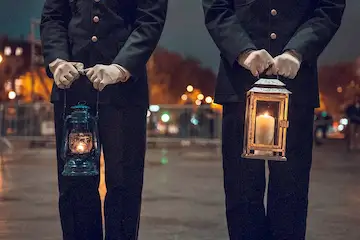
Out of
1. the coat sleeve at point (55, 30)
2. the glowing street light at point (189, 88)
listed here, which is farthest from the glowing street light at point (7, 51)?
the coat sleeve at point (55, 30)

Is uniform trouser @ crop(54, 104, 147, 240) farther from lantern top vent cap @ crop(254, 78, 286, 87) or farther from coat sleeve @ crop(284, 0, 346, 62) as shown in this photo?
coat sleeve @ crop(284, 0, 346, 62)

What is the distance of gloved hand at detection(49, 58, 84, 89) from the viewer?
347 cm

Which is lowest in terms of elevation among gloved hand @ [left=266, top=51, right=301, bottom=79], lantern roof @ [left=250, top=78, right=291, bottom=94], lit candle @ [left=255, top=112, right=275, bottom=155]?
lit candle @ [left=255, top=112, right=275, bottom=155]

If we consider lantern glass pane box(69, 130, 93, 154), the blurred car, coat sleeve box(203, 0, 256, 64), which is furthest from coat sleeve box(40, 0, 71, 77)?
the blurred car

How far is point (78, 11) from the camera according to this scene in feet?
12.1

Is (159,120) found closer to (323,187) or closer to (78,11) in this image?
(323,187)

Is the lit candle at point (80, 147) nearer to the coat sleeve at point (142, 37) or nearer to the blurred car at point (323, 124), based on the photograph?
the coat sleeve at point (142, 37)

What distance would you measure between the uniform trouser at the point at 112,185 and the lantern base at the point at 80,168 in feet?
0.48

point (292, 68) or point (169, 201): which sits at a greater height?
point (292, 68)

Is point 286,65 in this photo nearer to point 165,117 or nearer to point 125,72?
point 125,72

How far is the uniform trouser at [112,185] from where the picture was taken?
364 centimetres

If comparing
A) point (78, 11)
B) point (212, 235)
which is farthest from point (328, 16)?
point (212, 235)

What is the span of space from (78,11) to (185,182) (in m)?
6.09

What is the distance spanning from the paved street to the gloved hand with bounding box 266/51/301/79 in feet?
5.20
